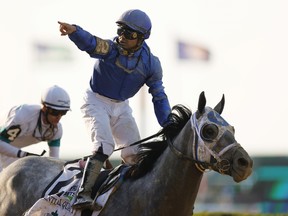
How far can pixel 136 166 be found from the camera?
11.5 meters

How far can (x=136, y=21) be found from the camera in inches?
463

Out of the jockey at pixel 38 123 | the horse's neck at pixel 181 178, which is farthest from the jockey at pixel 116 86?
the jockey at pixel 38 123

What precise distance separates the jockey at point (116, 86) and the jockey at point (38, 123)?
2.28 meters

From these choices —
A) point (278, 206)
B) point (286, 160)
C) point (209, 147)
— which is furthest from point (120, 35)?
point (286, 160)

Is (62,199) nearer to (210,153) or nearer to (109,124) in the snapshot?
(109,124)

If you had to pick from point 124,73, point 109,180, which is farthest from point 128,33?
point 109,180

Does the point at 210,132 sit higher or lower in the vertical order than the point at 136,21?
lower

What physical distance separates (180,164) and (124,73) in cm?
131

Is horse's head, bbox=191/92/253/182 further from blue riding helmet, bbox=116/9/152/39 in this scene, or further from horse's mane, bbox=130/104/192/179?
blue riding helmet, bbox=116/9/152/39

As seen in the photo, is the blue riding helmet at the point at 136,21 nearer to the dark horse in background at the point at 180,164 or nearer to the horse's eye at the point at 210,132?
the dark horse in background at the point at 180,164

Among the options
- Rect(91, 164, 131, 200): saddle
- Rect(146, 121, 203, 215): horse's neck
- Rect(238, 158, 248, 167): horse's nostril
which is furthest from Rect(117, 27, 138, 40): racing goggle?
Rect(238, 158, 248, 167): horse's nostril

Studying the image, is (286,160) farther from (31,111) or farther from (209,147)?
(209,147)

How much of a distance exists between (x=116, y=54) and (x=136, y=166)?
3.94 feet

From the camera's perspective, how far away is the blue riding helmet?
11.7 m
